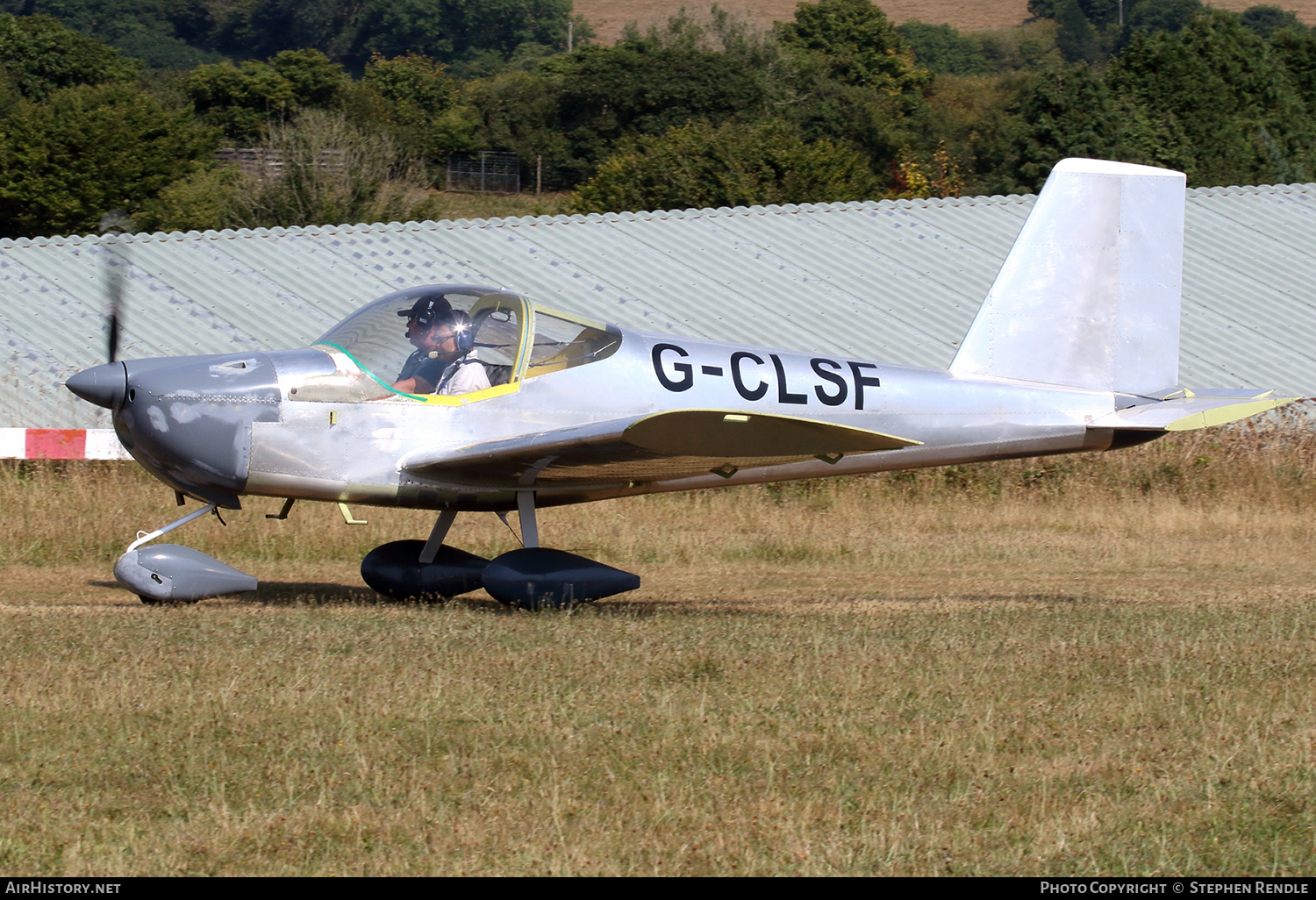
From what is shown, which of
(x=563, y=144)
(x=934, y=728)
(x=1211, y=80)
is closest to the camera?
(x=934, y=728)

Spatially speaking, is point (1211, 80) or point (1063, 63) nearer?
point (1211, 80)

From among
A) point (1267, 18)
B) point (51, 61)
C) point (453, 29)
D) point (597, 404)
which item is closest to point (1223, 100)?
point (597, 404)

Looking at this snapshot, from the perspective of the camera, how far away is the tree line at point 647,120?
3891 cm

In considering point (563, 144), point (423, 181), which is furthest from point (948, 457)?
point (563, 144)

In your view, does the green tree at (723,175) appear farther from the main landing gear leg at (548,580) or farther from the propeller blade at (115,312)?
the main landing gear leg at (548,580)

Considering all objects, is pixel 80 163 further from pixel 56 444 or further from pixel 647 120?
pixel 56 444

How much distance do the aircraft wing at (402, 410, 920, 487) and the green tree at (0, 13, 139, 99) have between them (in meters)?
64.4

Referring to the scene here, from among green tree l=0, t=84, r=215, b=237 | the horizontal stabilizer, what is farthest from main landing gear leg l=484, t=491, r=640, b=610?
green tree l=0, t=84, r=215, b=237

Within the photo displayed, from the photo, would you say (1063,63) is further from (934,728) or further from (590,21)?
(934,728)

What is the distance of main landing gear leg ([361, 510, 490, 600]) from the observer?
28.9 ft

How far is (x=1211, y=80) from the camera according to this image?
4934cm

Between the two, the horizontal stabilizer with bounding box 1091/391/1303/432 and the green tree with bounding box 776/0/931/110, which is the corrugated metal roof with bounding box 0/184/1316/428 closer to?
the horizontal stabilizer with bounding box 1091/391/1303/432

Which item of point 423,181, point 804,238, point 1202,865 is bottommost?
point 1202,865

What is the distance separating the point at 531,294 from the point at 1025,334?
9.12 m
